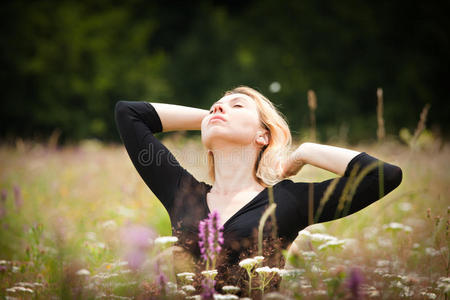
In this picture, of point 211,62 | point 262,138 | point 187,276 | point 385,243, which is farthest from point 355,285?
point 211,62

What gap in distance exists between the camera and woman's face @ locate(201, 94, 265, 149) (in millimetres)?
2098

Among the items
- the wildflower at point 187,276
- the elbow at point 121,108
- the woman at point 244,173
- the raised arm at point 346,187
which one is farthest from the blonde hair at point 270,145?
the wildflower at point 187,276

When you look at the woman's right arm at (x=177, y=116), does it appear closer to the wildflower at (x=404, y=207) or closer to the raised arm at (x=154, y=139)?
the raised arm at (x=154, y=139)

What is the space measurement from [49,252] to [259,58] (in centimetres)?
1893

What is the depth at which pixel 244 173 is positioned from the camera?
219cm

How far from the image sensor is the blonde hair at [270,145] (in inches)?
87.0

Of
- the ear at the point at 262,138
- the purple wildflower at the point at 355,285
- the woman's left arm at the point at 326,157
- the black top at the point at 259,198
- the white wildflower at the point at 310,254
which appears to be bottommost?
the purple wildflower at the point at 355,285

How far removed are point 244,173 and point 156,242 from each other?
0.75m

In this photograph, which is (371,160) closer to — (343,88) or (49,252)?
(49,252)

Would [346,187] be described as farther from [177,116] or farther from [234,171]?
[177,116]

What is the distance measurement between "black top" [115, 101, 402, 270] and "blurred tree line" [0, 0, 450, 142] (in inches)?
607

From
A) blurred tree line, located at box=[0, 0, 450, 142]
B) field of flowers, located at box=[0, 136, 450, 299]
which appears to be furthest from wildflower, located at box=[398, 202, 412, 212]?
blurred tree line, located at box=[0, 0, 450, 142]

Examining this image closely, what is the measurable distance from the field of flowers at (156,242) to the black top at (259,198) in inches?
4.8

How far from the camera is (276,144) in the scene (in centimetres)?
232
